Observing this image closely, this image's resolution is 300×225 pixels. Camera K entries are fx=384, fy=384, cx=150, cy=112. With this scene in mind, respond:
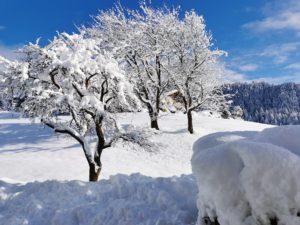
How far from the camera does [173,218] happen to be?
9.31m

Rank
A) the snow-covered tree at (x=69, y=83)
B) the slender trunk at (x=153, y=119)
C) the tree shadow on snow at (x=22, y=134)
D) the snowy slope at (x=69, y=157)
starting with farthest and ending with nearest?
1. the slender trunk at (x=153, y=119)
2. the tree shadow on snow at (x=22, y=134)
3. the snowy slope at (x=69, y=157)
4. the snow-covered tree at (x=69, y=83)

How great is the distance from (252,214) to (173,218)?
4213 mm

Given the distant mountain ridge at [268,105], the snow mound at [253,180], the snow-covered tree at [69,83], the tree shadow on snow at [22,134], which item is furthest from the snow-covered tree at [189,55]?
the distant mountain ridge at [268,105]

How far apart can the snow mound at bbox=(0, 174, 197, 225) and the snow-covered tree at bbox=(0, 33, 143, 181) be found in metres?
3.00

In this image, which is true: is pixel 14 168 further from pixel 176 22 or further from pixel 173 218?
pixel 176 22

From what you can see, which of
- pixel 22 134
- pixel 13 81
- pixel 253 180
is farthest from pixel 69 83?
pixel 22 134

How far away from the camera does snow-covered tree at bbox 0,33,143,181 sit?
13828mm

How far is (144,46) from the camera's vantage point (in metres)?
29.7

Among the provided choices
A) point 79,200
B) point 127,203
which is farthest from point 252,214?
point 79,200

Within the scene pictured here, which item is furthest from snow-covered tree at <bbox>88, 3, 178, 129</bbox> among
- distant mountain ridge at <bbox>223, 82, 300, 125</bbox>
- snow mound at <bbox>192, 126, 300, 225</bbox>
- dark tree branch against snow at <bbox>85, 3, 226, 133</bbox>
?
distant mountain ridge at <bbox>223, 82, 300, 125</bbox>

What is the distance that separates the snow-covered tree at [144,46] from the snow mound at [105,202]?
17.0m

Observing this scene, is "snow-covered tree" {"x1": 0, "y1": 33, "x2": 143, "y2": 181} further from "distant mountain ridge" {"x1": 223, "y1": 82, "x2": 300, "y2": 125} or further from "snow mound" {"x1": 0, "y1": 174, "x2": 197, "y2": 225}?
"distant mountain ridge" {"x1": 223, "y1": 82, "x2": 300, "y2": 125}

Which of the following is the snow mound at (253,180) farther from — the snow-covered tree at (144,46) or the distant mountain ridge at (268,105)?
the distant mountain ridge at (268,105)

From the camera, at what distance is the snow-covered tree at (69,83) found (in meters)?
13.8
